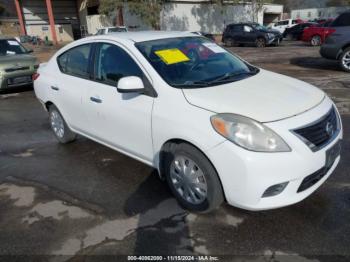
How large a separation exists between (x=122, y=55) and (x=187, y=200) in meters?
1.72

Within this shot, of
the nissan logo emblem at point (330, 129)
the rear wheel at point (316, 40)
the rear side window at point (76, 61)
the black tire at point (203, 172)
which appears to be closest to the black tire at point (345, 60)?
the nissan logo emblem at point (330, 129)

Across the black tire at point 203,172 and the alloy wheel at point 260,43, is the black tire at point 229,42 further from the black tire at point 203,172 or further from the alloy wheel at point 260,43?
the black tire at point 203,172

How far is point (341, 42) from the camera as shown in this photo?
9492 millimetres

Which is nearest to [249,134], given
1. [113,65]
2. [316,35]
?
[113,65]

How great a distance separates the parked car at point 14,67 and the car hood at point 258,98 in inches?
306

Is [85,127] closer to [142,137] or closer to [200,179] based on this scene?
[142,137]

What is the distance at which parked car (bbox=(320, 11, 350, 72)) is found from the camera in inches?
372

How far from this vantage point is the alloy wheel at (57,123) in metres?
4.89

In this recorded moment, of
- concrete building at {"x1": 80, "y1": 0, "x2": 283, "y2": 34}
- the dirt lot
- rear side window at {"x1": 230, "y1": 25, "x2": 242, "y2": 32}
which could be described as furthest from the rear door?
the dirt lot

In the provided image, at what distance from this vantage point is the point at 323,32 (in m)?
19.0

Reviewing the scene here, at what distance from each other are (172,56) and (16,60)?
748cm

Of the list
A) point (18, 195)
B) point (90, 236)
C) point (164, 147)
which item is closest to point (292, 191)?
point (164, 147)

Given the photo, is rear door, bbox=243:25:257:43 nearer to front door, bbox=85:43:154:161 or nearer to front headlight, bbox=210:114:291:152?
front door, bbox=85:43:154:161

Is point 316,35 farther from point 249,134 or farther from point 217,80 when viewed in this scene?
point 249,134
